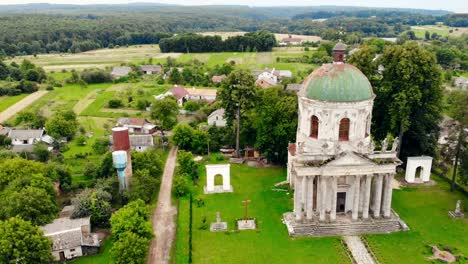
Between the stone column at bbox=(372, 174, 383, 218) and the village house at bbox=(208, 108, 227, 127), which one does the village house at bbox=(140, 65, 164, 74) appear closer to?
the village house at bbox=(208, 108, 227, 127)

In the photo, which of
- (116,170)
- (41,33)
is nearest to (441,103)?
(116,170)

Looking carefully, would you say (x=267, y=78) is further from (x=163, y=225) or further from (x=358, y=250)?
(x=358, y=250)

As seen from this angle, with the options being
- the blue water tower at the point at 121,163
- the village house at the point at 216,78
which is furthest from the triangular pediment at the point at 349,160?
the village house at the point at 216,78

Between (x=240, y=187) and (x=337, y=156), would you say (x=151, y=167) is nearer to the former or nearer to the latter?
(x=240, y=187)

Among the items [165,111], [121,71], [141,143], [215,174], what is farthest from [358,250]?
[121,71]

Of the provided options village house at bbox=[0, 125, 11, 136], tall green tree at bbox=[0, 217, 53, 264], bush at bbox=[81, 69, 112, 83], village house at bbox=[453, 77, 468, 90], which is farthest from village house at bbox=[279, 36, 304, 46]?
tall green tree at bbox=[0, 217, 53, 264]

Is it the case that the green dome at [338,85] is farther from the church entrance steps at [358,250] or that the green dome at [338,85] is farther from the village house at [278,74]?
the village house at [278,74]

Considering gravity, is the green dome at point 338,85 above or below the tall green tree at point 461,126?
above
